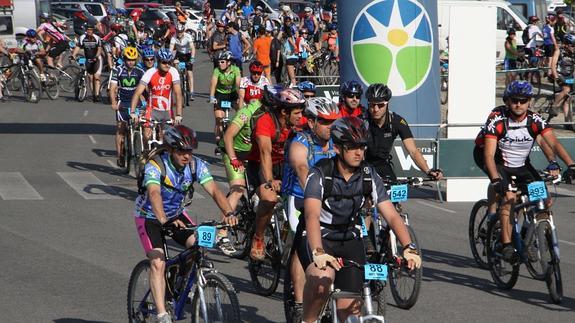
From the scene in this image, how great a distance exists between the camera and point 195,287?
7973 millimetres

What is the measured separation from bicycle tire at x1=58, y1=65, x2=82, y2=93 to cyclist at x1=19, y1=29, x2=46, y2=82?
2.46 ft

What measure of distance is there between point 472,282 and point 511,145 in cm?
154

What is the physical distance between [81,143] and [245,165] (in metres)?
12.6

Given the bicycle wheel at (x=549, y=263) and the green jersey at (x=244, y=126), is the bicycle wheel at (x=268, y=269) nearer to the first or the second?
the green jersey at (x=244, y=126)

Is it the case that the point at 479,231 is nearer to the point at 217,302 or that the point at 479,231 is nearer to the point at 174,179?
the point at 174,179

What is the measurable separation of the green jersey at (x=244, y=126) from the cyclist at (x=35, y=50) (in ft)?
68.3

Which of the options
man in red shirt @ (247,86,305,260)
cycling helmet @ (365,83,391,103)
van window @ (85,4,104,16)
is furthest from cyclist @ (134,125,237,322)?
van window @ (85,4,104,16)


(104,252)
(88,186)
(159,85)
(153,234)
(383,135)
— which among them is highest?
(159,85)

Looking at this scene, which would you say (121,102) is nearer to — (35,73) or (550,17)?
(35,73)

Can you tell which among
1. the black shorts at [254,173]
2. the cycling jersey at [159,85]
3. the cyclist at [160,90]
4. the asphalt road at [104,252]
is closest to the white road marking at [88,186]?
the asphalt road at [104,252]

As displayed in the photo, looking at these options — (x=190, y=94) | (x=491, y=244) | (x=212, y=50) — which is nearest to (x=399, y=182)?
→ (x=491, y=244)

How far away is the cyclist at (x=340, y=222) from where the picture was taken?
6965 mm

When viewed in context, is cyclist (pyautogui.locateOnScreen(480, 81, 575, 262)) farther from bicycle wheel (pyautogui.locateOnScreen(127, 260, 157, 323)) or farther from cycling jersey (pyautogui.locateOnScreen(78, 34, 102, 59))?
cycling jersey (pyautogui.locateOnScreen(78, 34, 102, 59))

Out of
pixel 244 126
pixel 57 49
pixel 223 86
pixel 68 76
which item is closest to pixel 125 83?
pixel 223 86
